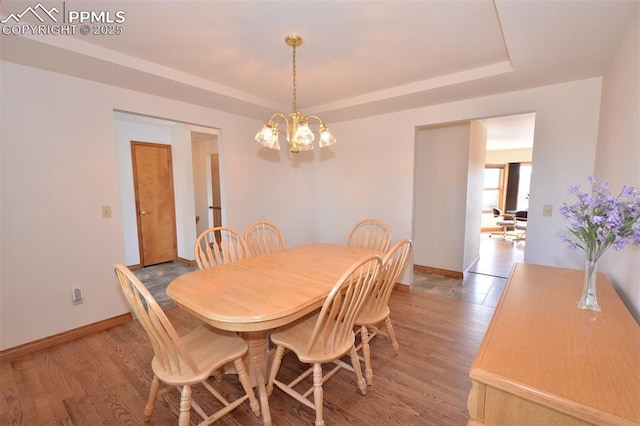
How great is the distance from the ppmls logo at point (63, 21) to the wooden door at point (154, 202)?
2767 millimetres

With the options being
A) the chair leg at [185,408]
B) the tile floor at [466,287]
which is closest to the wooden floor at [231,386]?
the chair leg at [185,408]

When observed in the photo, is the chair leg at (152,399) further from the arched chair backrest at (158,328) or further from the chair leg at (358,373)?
the chair leg at (358,373)

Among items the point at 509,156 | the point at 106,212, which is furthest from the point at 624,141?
the point at 509,156

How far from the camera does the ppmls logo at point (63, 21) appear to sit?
5.40 feet

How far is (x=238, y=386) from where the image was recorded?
1893mm

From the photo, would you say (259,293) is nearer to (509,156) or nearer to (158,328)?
(158,328)

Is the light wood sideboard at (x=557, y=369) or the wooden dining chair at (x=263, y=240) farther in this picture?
the wooden dining chair at (x=263, y=240)

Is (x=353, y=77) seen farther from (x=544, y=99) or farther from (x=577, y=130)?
(x=577, y=130)

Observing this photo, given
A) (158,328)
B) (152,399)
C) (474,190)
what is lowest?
(152,399)

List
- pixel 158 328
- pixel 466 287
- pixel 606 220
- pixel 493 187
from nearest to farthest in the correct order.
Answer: pixel 606 220 < pixel 158 328 < pixel 466 287 < pixel 493 187

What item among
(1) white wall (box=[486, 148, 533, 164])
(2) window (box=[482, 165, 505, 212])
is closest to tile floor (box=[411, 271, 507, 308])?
(2) window (box=[482, 165, 505, 212])

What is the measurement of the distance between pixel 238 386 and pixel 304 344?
716 mm

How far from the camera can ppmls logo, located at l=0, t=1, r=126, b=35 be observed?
1.64 meters

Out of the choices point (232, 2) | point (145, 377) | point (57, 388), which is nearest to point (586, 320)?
point (232, 2)
